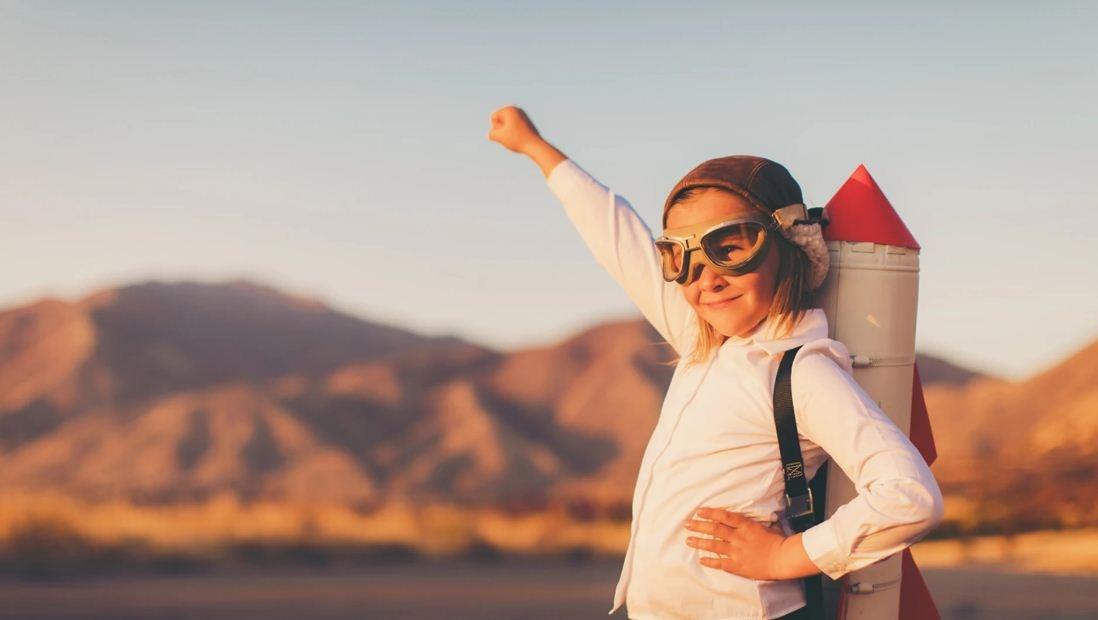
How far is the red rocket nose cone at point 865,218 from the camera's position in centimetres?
233

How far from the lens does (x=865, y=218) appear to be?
2.34m

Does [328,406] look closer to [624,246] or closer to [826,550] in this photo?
[624,246]

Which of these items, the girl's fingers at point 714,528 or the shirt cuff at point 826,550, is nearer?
the shirt cuff at point 826,550

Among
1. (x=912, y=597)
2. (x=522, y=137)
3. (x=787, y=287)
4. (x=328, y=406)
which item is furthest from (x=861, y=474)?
(x=328, y=406)

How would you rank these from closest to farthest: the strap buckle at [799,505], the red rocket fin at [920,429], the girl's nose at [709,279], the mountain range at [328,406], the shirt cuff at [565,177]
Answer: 1. the strap buckle at [799,505]
2. the girl's nose at [709,279]
3. the red rocket fin at [920,429]
4. the shirt cuff at [565,177]
5. the mountain range at [328,406]

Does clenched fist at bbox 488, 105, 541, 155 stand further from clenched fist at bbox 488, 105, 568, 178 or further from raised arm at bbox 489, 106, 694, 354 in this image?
raised arm at bbox 489, 106, 694, 354

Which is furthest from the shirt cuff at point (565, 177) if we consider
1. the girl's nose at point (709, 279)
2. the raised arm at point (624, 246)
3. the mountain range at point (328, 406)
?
the mountain range at point (328, 406)

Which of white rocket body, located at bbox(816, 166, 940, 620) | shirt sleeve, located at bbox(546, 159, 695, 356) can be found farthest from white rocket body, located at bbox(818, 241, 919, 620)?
shirt sleeve, located at bbox(546, 159, 695, 356)

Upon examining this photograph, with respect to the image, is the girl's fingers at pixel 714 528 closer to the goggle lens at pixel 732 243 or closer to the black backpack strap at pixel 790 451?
the black backpack strap at pixel 790 451

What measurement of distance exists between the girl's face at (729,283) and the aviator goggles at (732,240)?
16mm

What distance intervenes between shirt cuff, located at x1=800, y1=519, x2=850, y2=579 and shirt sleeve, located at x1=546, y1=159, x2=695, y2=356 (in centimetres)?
64

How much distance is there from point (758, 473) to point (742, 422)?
0.34 feet

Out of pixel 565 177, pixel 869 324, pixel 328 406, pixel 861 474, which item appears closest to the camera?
pixel 861 474

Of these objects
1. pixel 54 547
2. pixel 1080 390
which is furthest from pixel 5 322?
pixel 1080 390
